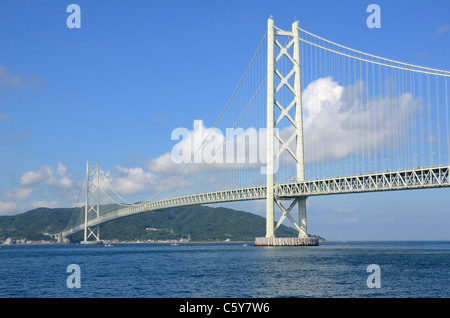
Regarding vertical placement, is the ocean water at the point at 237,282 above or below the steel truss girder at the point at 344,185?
below

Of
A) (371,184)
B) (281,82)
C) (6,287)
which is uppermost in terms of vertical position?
(281,82)

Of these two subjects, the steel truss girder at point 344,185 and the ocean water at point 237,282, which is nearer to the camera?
the ocean water at point 237,282

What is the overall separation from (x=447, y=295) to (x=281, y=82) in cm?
4952

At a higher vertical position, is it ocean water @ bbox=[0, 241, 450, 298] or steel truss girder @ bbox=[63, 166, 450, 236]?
steel truss girder @ bbox=[63, 166, 450, 236]

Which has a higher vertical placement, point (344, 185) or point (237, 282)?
point (344, 185)

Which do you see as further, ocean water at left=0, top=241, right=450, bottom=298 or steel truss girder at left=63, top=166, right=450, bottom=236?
steel truss girder at left=63, top=166, right=450, bottom=236

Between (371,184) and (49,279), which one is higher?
(371,184)

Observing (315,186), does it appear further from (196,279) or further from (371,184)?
Answer: (196,279)

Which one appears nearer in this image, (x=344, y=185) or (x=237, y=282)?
(x=237, y=282)

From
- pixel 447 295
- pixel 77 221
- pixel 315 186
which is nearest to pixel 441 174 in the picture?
pixel 315 186
